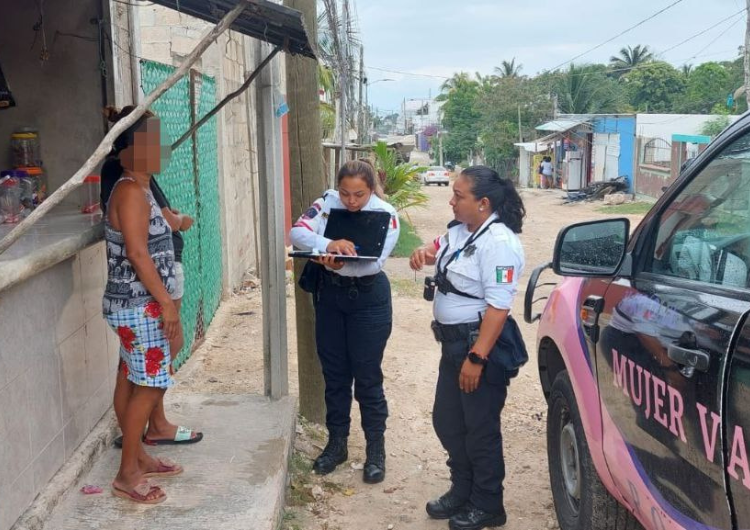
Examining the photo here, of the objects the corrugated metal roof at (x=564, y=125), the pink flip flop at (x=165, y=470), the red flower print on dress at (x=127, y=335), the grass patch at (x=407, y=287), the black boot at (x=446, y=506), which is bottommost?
the grass patch at (x=407, y=287)

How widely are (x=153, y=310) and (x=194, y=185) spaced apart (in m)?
3.50

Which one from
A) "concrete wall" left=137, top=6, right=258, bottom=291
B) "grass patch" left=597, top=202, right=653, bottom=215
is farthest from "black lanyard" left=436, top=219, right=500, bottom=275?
"grass patch" left=597, top=202, right=653, bottom=215

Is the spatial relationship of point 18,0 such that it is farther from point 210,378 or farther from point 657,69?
point 657,69

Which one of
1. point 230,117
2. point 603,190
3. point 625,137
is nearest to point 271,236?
point 230,117

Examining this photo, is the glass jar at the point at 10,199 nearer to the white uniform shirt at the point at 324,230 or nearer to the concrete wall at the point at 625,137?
the white uniform shirt at the point at 324,230

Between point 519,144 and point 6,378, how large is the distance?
42.6 m

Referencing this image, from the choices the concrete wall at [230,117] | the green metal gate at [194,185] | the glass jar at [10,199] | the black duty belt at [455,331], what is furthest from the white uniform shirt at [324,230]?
the concrete wall at [230,117]

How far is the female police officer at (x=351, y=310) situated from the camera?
3791 millimetres

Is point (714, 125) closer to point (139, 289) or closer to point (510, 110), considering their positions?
point (510, 110)

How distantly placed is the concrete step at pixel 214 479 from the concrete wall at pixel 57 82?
1573mm

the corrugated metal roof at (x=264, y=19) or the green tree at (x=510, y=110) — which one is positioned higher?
the green tree at (x=510, y=110)

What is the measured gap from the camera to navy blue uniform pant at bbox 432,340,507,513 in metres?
3.43

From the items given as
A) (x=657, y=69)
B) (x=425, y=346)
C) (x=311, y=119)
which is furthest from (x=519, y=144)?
(x=311, y=119)

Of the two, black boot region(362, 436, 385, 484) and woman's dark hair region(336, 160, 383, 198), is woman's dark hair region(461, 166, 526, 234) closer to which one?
woman's dark hair region(336, 160, 383, 198)
